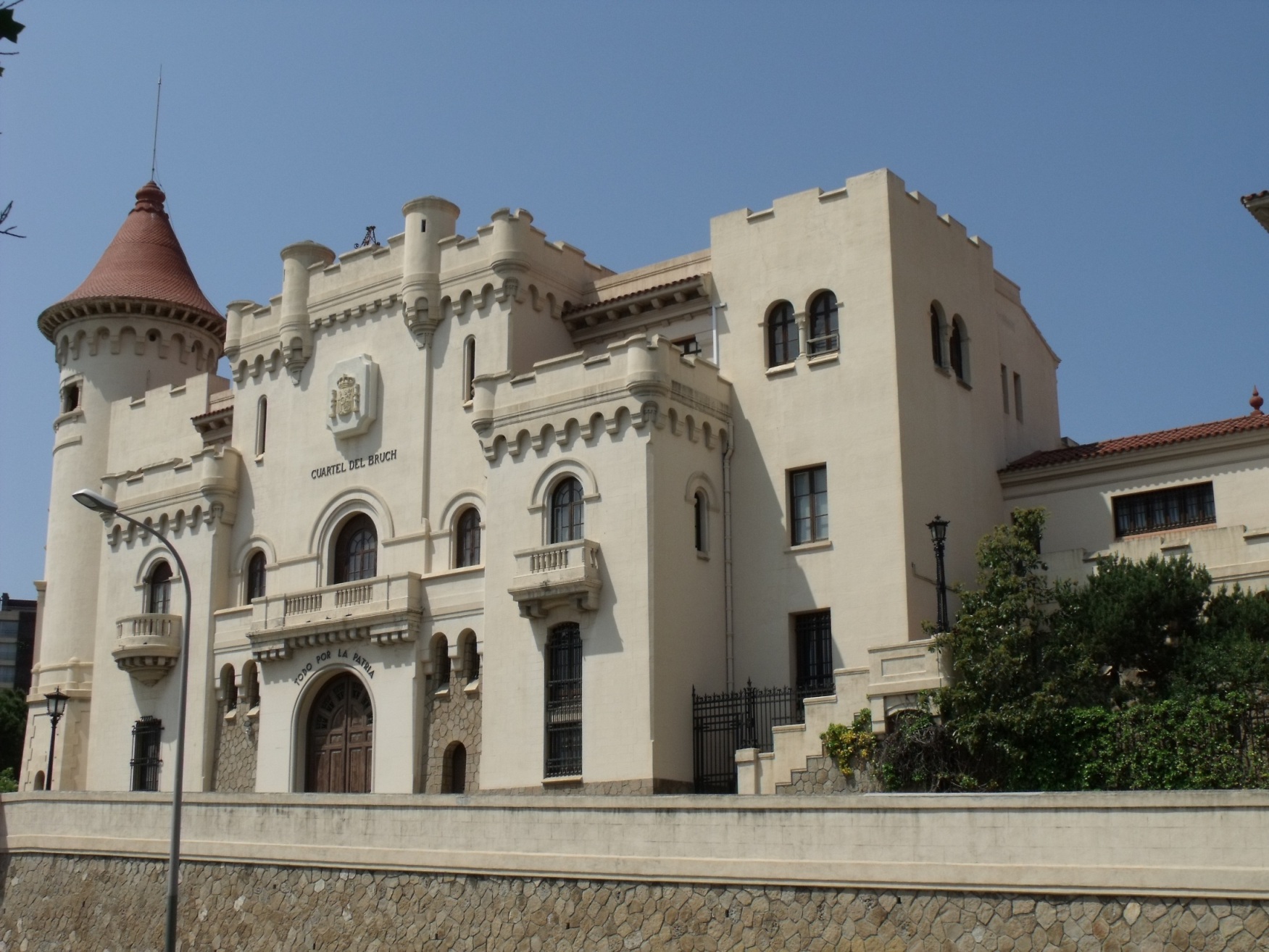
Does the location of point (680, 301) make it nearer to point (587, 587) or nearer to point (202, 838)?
point (587, 587)

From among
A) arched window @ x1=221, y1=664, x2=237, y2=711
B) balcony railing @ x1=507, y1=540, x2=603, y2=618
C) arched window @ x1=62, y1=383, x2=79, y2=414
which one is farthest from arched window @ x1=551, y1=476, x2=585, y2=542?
arched window @ x1=62, y1=383, x2=79, y2=414

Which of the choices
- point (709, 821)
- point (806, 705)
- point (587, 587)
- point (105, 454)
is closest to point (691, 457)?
point (587, 587)

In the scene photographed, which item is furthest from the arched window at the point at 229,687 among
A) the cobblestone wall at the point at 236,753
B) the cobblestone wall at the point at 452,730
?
the cobblestone wall at the point at 452,730

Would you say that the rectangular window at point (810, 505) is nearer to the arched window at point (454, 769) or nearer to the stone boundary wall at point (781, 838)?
the arched window at point (454, 769)

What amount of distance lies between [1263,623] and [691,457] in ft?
37.9

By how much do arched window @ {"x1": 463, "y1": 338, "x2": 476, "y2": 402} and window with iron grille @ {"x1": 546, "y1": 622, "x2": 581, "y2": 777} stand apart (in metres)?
6.90

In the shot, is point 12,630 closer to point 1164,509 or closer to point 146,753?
point 146,753

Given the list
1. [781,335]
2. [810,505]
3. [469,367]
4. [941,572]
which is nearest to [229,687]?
[469,367]

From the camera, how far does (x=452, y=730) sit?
111 ft

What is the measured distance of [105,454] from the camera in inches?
1850

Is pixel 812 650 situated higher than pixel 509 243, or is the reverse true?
pixel 509 243

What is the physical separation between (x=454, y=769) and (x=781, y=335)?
37.6ft

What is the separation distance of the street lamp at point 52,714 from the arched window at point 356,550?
751 cm

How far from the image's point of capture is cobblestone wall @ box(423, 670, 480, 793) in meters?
33.2
